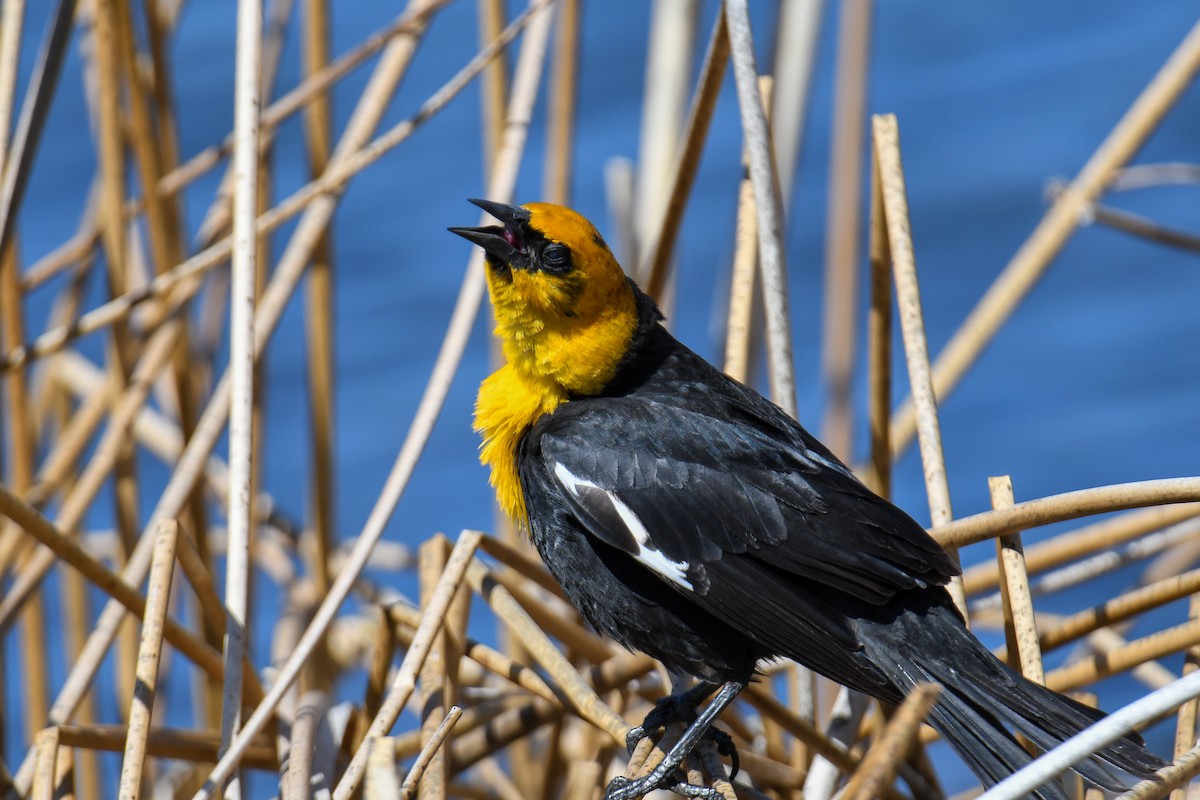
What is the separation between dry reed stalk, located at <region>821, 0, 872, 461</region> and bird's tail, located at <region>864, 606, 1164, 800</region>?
160cm

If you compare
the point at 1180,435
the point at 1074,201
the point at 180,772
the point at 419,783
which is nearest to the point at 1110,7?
the point at 1180,435

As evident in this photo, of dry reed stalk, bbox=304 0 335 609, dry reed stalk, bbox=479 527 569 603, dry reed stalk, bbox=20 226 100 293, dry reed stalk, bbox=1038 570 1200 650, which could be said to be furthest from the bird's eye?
dry reed stalk, bbox=20 226 100 293

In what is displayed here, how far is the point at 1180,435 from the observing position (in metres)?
5.94

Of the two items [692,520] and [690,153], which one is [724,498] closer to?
[692,520]

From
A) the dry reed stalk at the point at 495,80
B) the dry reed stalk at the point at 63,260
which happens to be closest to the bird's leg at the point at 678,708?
the dry reed stalk at the point at 495,80

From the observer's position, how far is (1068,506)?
82.4 inches

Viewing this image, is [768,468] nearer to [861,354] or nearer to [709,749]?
[709,749]

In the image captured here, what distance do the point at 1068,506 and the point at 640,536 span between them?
0.69 metres

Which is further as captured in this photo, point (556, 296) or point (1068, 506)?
point (556, 296)

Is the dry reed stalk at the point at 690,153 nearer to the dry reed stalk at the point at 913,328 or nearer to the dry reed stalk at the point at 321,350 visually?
the dry reed stalk at the point at 913,328

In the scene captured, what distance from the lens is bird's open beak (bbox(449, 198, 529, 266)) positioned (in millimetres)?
2545

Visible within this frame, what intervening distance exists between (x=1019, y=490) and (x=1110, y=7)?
394cm

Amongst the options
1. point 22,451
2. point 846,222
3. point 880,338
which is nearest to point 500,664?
point 880,338

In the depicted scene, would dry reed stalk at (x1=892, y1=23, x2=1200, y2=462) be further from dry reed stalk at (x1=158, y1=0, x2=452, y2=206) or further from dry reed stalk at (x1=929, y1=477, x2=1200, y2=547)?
dry reed stalk at (x1=158, y1=0, x2=452, y2=206)
